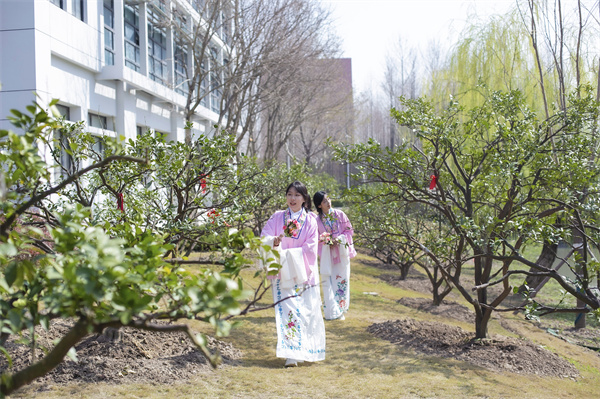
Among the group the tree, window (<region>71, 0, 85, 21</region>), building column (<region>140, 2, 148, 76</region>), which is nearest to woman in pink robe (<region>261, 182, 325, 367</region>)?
the tree

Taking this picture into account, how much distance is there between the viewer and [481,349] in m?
5.88

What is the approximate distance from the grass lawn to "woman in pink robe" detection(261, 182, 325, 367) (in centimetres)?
19

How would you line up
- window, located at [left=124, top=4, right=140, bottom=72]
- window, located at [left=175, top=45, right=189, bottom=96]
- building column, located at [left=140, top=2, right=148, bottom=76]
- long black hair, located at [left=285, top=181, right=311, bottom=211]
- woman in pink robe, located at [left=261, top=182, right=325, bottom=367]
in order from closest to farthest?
1. woman in pink robe, located at [left=261, top=182, right=325, bottom=367]
2. long black hair, located at [left=285, top=181, right=311, bottom=211]
3. window, located at [left=124, top=4, right=140, bottom=72]
4. building column, located at [left=140, top=2, right=148, bottom=76]
5. window, located at [left=175, top=45, right=189, bottom=96]

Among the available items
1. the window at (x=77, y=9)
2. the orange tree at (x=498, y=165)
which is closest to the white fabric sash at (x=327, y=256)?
the orange tree at (x=498, y=165)

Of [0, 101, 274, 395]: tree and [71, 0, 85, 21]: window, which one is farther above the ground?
[71, 0, 85, 21]: window

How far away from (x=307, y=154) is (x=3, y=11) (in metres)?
19.3

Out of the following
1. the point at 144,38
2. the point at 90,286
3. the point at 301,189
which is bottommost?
the point at 90,286

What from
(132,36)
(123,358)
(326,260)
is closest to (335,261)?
(326,260)

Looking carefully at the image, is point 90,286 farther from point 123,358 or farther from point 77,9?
point 77,9

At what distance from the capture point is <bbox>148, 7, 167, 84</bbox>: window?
15695 mm

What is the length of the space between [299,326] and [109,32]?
415 inches

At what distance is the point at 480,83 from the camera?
6414mm

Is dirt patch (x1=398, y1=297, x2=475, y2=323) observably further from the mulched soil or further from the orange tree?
the orange tree

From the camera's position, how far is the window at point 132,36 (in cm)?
1424
